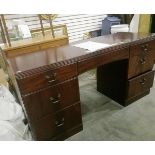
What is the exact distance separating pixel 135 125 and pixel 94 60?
2.83 feet

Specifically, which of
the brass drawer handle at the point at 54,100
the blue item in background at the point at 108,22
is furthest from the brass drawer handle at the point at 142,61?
the blue item in background at the point at 108,22

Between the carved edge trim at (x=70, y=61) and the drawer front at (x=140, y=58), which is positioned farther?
the drawer front at (x=140, y=58)

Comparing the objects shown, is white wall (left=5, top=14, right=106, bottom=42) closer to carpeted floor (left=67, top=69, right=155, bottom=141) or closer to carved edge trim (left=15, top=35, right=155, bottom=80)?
carpeted floor (left=67, top=69, right=155, bottom=141)

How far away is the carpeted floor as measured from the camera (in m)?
1.63

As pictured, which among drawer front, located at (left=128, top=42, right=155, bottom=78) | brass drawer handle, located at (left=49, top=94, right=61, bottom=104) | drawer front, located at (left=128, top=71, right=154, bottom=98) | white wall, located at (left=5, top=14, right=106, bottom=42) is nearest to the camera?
Answer: brass drawer handle, located at (left=49, top=94, right=61, bottom=104)

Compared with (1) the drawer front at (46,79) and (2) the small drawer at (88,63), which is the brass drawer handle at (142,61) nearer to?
(2) the small drawer at (88,63)

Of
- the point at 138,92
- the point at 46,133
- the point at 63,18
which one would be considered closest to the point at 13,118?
the point at 46,133

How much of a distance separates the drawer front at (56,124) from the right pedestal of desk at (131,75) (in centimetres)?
68

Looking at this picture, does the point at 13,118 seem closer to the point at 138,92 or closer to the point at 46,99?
the point at 46,99

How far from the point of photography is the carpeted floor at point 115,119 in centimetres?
163

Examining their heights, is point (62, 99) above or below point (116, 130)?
above

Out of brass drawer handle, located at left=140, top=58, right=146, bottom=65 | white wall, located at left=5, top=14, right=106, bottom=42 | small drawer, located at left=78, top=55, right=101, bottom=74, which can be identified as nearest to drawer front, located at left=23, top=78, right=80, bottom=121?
small drawer, located at left=78, top=55, right=101, bottom=74

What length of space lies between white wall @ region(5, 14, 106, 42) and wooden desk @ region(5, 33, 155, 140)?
1.38 metres

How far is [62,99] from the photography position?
1415 millimetres
